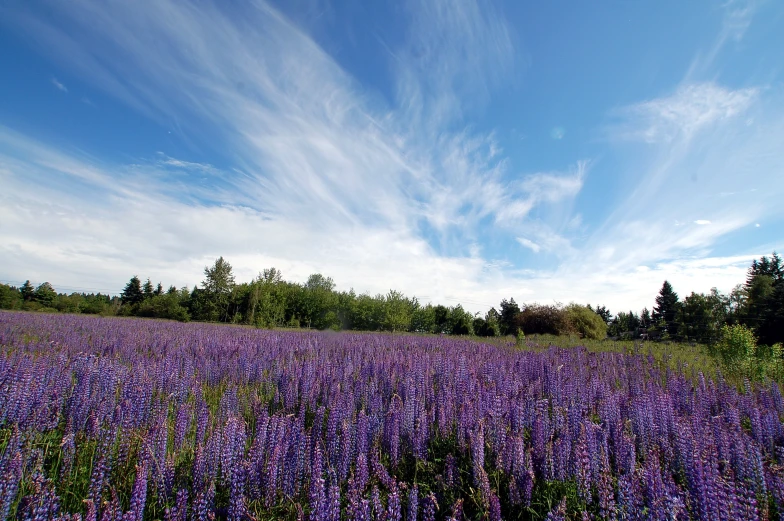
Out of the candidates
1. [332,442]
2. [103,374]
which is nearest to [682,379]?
[332,442]

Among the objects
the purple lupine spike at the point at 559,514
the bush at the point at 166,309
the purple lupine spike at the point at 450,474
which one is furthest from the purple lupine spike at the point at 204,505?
the bush at the point at 166,309

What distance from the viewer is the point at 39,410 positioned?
385cm

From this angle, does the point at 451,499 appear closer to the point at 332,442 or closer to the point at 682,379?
the point at 332,442

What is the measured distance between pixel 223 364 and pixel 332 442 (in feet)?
16.2

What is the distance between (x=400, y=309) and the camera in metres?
37.9

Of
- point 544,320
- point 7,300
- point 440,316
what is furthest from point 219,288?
point 544,320

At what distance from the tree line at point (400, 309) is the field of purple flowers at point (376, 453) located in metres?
19.7

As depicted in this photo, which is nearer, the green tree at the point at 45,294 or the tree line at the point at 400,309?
the tree line at the point at 400,309

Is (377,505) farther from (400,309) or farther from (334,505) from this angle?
(400,309)

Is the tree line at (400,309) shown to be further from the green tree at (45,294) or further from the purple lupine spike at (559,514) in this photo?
the purple lupine spike at (559,514)

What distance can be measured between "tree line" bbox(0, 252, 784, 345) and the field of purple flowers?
19.7 m

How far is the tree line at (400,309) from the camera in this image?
102 ft

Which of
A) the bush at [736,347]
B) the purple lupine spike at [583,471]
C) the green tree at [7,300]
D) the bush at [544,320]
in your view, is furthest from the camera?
the green tree at [7,300]

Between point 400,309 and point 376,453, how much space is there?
1377 inches
